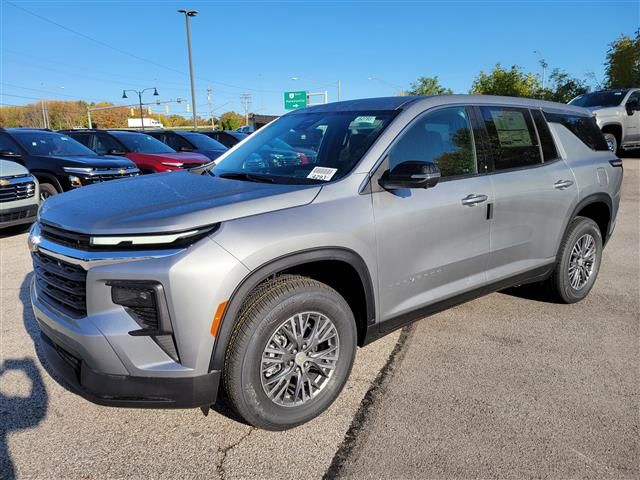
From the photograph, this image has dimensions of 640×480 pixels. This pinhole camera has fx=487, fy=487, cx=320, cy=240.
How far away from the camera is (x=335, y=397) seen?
2.88 meters

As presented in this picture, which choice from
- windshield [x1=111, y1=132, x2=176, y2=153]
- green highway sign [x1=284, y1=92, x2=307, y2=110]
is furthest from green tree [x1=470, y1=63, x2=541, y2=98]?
windshield [x1=111, y1=132, x2=176, y2=153]

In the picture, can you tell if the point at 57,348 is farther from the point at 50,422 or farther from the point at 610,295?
the point at 610,295

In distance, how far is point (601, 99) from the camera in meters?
13.8

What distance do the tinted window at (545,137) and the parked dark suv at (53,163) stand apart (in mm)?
6902

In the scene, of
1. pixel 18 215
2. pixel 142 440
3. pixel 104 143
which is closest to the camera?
pixel 142 440

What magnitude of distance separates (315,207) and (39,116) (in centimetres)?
11360

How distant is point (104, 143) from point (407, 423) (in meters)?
10.5

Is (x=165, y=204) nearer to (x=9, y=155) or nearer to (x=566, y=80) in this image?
(x=9, y=155)

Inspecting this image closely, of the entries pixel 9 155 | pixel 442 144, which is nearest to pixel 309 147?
pixel 442 144

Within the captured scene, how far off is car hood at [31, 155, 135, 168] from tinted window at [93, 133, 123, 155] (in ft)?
7.17

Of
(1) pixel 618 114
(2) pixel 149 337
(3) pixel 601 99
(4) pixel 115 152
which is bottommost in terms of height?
(2) pixel 149 337

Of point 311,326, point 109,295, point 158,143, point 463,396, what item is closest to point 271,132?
point 311,326

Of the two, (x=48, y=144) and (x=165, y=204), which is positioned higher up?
(x=48, y=144)

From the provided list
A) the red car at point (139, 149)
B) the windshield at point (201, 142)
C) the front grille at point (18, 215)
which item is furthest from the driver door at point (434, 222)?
the windshield at point (201, 142)
